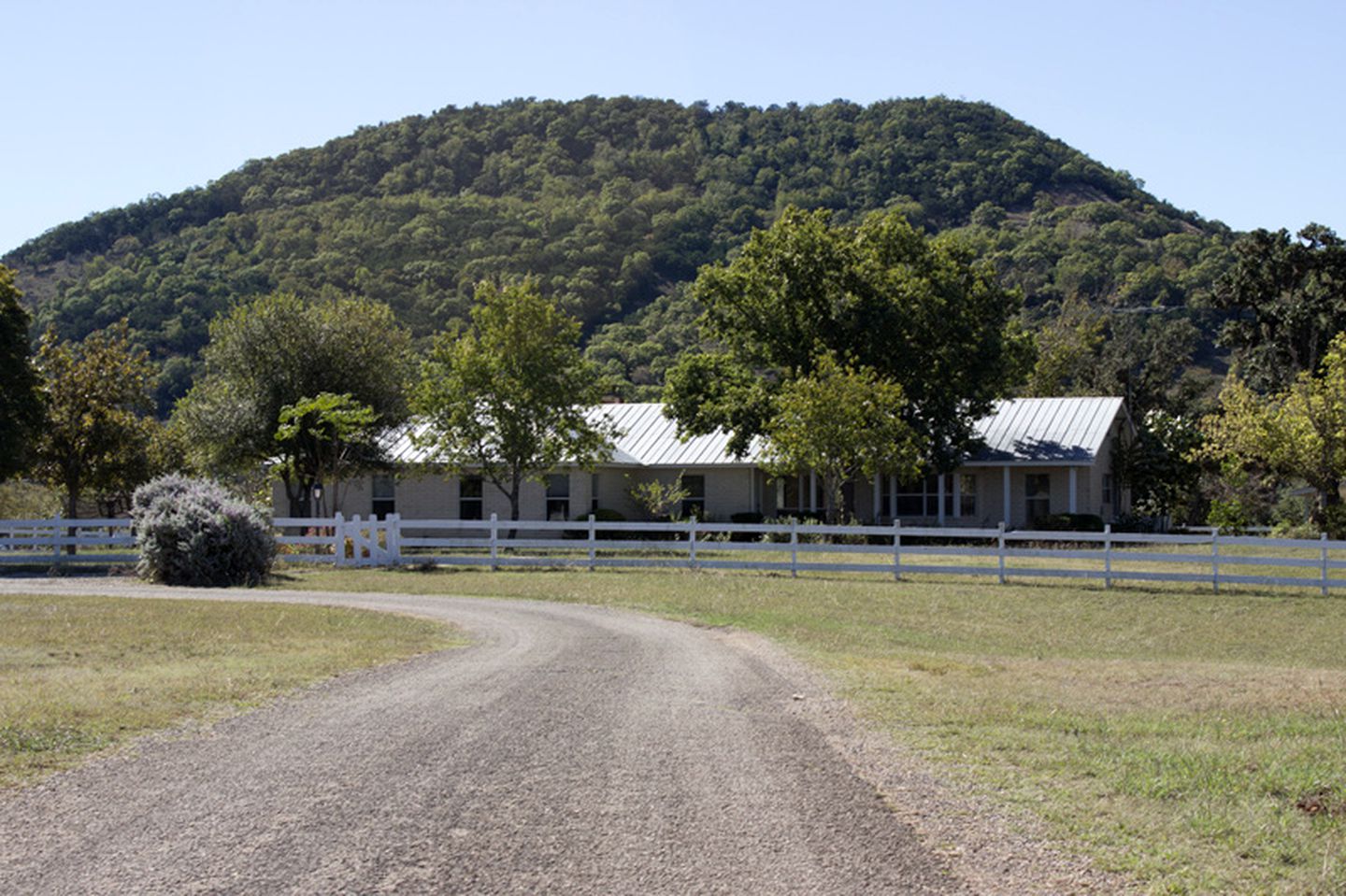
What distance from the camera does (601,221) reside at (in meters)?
105

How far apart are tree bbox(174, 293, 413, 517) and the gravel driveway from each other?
30615 millimetres

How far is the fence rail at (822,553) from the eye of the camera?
25.9m

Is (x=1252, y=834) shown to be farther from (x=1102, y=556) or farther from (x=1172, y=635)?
(x=1102, y=556)

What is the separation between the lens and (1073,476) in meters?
42.0

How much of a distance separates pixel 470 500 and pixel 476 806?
38.0m

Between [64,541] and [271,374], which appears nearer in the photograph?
[64,541]

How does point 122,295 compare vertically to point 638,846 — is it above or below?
above

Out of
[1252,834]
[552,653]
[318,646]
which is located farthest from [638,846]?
[318,646]

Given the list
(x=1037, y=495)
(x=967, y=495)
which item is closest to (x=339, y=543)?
(x=967, y=495)

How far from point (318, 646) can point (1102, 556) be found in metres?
17.3

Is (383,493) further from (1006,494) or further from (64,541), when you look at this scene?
(1006,494)

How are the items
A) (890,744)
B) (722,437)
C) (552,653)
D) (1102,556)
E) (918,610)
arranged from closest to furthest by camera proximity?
(890,744) < (552,653) < (918,610) < (1102,556) < (722,437)

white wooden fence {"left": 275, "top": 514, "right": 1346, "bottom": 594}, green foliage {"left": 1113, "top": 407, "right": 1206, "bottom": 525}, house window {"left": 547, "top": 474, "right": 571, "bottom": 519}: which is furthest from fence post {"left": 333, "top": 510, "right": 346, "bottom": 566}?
green foliage {"left": 1113, "top": 407, "right": 1206, "bottom": 525}

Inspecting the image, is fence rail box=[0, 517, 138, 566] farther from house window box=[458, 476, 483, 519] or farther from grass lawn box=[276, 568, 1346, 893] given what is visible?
house window box=[458, 476, 483, 519]
